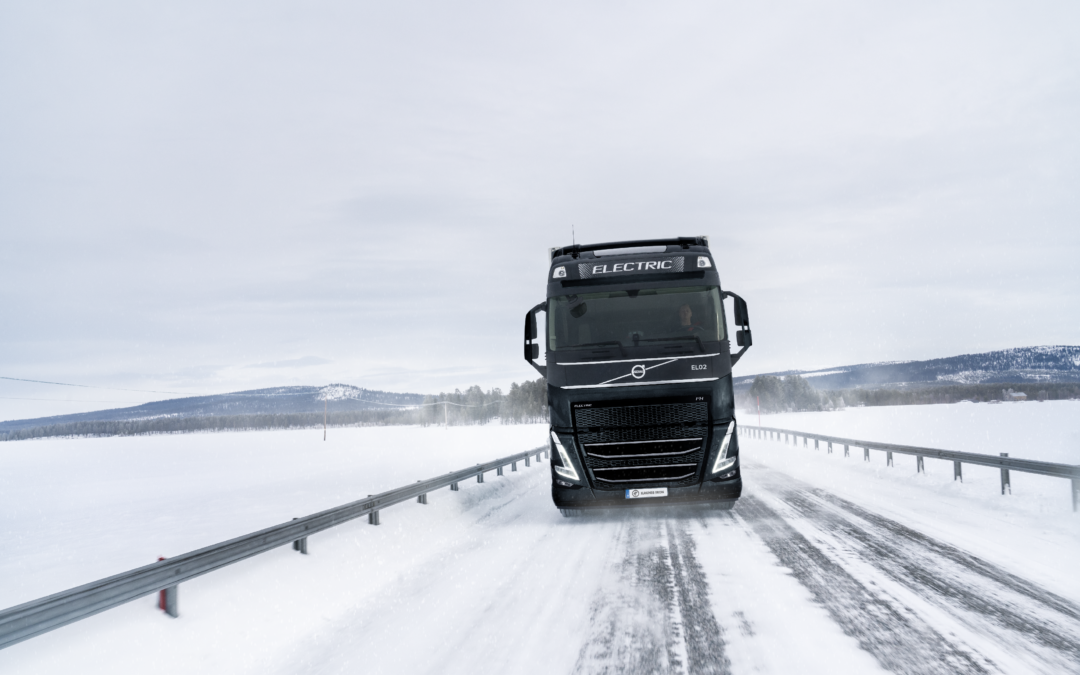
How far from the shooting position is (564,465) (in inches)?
344

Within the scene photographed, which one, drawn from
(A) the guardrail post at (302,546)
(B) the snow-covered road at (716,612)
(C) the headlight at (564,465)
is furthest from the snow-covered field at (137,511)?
(C) the headlight at (564,465)

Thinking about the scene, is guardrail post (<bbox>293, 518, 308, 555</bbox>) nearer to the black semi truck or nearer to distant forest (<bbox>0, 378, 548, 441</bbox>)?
the black semi truck

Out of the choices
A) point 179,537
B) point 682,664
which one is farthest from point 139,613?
Answer: point 179,537

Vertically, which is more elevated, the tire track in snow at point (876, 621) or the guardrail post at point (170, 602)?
the guardrail post at point (170, 602)

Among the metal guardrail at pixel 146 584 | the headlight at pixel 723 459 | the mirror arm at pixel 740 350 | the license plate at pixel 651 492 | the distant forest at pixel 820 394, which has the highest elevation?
the mirror arm at pixel 740 350

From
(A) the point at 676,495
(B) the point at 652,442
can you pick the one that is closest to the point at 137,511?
(B) the point at 652,442

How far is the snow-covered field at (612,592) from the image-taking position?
4109mm

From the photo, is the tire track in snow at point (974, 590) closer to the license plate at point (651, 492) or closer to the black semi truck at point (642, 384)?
the black semi truck at point (642, 384)

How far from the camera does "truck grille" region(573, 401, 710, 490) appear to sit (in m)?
8.41

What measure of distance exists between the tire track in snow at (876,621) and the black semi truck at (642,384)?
1.63 m

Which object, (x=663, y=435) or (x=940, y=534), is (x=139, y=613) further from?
(x=940, y=534)

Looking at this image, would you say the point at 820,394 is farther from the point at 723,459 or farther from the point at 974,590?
the point at 974,590

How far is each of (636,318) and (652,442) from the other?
1.75 m

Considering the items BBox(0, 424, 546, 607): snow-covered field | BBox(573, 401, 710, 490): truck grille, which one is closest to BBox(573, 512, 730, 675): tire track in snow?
BBox(573, 401, 710, 490): truck grille
